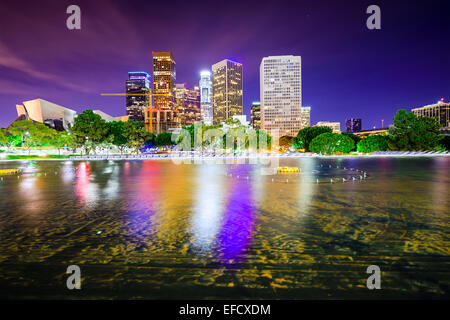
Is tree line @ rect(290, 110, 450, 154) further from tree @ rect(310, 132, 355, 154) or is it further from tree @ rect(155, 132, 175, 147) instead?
tree @ rect(155, 132, 175, 147)

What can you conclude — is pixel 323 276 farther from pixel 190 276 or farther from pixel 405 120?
pixel 405 120

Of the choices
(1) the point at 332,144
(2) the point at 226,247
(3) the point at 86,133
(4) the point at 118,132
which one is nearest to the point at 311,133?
(1) the point at 332,144

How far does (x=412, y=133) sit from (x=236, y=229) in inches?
3135

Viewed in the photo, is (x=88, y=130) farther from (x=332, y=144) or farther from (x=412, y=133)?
(x=412, y=133)

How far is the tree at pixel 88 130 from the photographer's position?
68438mm

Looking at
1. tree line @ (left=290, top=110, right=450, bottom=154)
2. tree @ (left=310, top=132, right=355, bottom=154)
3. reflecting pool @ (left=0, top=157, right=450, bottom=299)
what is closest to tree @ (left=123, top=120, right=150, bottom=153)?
tree line @ (left=290, top=110, right=450, bottom=154)

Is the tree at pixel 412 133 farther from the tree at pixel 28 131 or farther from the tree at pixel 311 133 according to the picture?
the tree at pixel 28 131

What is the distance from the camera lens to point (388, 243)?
6875 millimetres

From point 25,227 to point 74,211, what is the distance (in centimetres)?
222

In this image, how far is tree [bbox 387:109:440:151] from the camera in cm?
6838

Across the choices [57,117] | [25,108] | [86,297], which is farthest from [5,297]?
[25,108]

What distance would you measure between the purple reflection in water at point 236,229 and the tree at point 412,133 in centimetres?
7541

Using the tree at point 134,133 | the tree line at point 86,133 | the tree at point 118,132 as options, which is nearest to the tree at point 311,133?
the tree at point 134,133

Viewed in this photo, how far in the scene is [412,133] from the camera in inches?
2704
